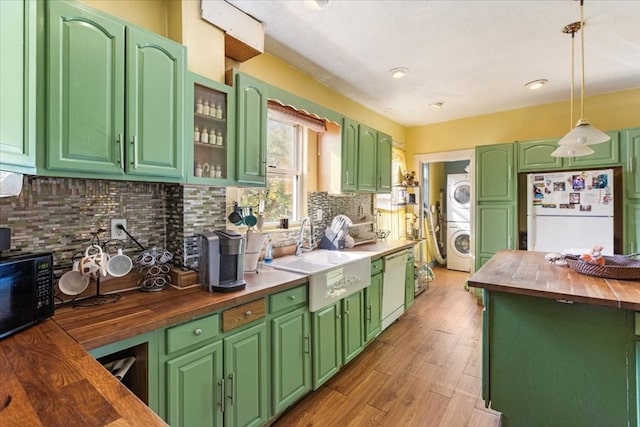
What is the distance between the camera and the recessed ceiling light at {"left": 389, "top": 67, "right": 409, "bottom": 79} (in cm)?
274

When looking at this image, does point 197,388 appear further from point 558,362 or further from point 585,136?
point 585,136

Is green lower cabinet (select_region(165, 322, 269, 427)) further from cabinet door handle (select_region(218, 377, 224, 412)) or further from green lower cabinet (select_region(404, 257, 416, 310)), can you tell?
green lower cabinet (select_region(404, 257, 416, 310))

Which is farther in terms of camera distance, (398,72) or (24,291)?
(398,72)

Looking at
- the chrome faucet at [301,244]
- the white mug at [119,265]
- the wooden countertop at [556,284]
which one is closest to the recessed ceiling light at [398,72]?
the chrome faucet at [301,244]

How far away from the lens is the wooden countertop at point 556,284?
4.50 feet

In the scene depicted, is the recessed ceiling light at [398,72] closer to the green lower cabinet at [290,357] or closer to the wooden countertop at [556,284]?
the wooden countertop at [556,284]

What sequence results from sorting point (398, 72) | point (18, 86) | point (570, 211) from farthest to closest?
point (570, 211) < point (398, 72) < point (18, 86)

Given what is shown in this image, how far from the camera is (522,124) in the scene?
3832mm

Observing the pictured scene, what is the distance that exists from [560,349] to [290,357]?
4.70 ft

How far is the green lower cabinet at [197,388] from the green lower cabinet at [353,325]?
1.05 meters

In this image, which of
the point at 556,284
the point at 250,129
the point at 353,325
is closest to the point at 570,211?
the point at 556,284

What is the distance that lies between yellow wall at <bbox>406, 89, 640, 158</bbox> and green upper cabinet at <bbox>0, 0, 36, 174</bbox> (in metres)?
4.46

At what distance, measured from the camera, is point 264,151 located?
78.4 inches

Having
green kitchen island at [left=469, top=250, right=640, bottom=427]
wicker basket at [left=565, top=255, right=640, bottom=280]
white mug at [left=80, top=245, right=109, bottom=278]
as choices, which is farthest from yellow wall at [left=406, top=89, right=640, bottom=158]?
white mug at [left=80, top=245, right=109, bottom=278]
